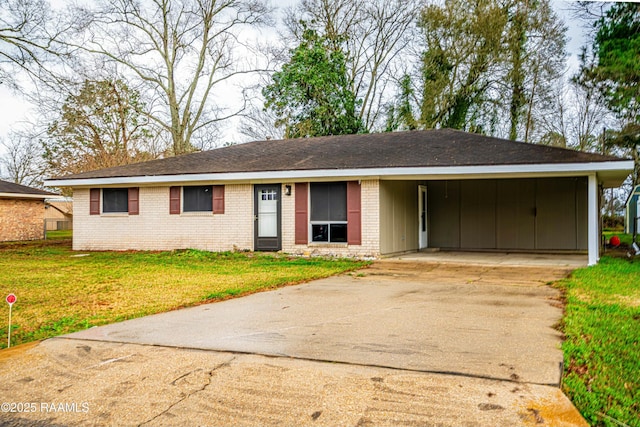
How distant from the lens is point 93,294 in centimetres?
832

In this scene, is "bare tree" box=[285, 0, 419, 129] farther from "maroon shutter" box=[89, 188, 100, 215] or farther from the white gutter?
"maroon shutter" box=[89, 188, 100, 215]

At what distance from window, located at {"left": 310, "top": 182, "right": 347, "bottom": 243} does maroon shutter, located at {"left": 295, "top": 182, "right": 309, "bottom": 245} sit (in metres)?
0.17

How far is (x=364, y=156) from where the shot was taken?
14938mm

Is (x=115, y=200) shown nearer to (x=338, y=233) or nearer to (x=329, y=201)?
(x=329, y=201)

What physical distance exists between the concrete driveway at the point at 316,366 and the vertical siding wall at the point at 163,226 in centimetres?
815

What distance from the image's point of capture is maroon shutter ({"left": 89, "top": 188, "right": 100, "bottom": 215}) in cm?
1728

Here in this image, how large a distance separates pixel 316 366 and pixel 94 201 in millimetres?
15180

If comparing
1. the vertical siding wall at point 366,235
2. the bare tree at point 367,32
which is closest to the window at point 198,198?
the vertical siding wall at point 366,235

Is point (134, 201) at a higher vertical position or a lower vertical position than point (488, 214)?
higher

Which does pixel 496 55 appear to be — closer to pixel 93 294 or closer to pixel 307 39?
pixel 307 39

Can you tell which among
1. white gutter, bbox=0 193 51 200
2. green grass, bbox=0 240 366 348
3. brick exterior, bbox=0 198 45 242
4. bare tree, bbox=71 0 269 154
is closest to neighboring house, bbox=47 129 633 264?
green grass, bbox=0 240 366 348

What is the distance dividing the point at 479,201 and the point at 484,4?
1514cm

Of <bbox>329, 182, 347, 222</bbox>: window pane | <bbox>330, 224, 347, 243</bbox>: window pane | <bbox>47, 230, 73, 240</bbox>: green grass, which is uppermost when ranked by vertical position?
<bbox>329, 182, 347, 222</bbox>: window pane

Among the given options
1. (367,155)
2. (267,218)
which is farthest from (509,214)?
(267,218)
